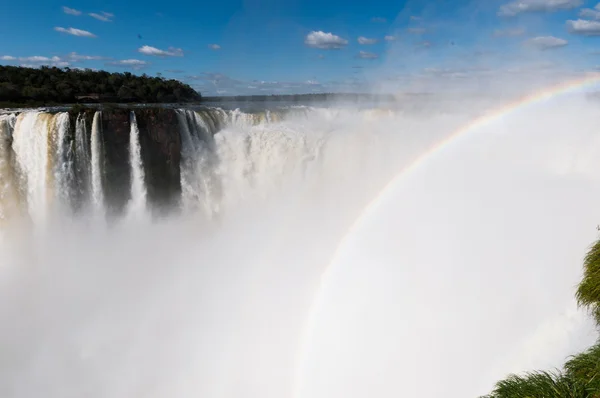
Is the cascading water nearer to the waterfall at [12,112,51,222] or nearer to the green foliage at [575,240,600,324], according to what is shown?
the waterfall at [12,112,51,222]

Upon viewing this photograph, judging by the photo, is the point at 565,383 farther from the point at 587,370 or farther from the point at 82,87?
the point at 82,87

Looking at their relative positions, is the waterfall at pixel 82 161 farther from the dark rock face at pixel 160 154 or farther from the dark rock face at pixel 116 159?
the dark rock face at pixel 160 154

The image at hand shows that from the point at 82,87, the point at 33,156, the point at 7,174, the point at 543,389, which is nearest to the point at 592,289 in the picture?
the point at 543,389

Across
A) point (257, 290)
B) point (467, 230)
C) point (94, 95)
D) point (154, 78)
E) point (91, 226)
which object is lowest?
point (257, 290)

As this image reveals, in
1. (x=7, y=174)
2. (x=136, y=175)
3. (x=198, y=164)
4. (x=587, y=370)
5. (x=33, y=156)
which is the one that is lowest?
(x=587, y=370)

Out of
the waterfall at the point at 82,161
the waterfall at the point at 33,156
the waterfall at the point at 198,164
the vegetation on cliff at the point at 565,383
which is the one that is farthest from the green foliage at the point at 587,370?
the waterfall at the point at 33,156

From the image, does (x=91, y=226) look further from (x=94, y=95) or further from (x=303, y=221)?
(x=94, y=95)

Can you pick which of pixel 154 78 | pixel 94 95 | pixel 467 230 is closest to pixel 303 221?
pixel 467 230

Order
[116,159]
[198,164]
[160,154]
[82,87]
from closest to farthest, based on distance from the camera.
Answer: [116,159] → [160,154] → [198,164] → [82,87]
